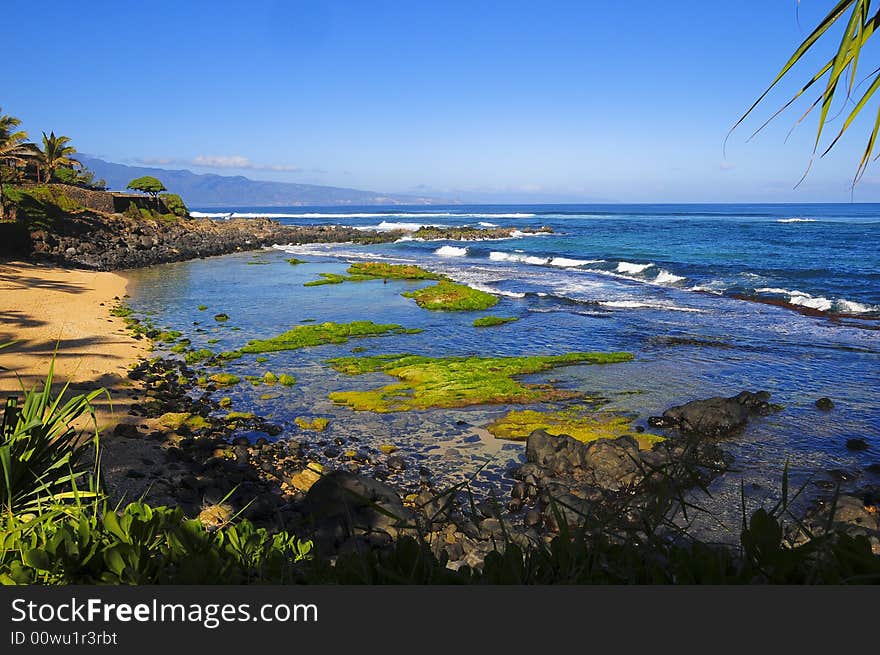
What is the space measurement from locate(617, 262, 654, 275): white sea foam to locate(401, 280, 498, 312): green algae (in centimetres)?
1547

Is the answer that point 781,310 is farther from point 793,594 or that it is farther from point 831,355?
point 793,594

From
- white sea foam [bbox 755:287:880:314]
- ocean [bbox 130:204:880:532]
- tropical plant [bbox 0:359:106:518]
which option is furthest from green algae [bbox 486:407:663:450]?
white sea foam [bbox 755:287:880:314]

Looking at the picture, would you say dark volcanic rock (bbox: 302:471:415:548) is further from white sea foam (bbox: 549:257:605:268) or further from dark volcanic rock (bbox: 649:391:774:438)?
white sea foam (bbox: 549:257:605:268)

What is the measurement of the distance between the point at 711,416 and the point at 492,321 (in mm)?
10966

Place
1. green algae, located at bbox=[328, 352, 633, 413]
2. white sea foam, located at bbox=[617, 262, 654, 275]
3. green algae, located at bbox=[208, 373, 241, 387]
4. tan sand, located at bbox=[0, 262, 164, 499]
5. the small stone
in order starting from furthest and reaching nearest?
1. white sea foam, located at bbox=[617, 262, 654, 275]
2. green algae, located at bbox=[208, 373, 241, 387]
3. green algae, located at bbox=[328, 352, 633, 413]
4. the small stone
5. tan sand, located at bbox=[0, 262, 164, 499]

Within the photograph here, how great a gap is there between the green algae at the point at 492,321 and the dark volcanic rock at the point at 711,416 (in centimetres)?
974

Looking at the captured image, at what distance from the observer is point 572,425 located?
1067 cm

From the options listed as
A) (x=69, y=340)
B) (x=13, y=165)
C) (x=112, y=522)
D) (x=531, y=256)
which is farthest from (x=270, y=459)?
(x=13, y=165)

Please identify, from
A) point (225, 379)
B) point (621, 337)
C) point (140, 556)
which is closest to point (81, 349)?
point (225, 379)

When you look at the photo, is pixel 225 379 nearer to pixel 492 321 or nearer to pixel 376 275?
pixel 492 321

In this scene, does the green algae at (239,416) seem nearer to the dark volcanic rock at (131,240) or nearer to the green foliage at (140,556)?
the green foliage at (140,556)

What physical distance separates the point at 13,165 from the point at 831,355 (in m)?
56.9

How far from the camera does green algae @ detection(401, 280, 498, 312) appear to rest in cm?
2377

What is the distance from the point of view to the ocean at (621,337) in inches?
382
